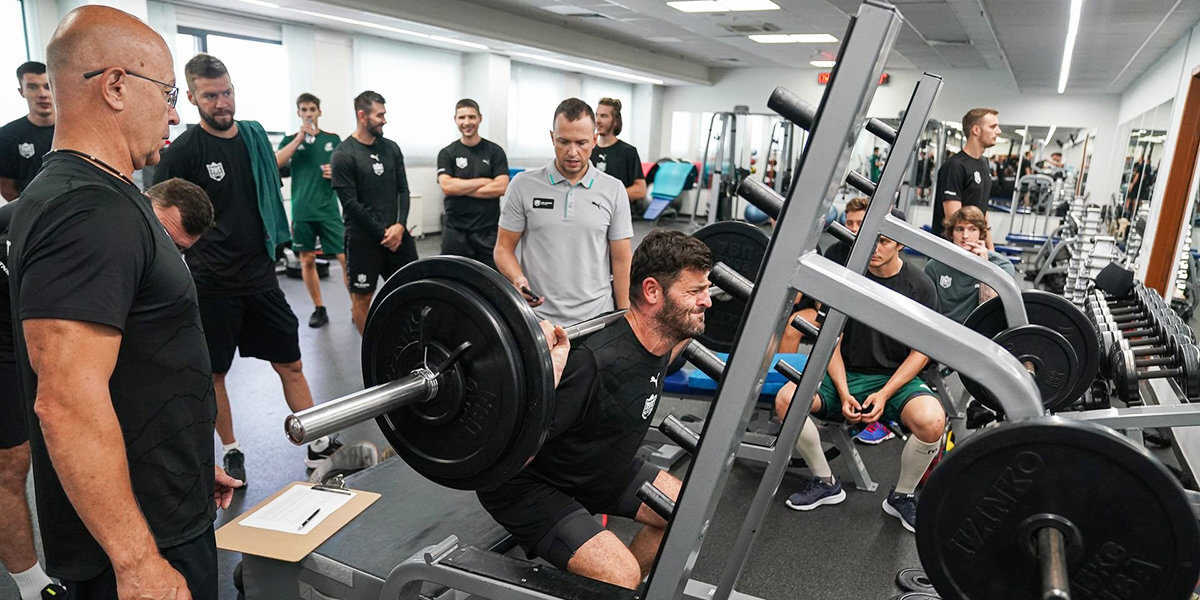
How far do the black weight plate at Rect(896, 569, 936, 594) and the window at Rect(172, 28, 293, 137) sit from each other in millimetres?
6072

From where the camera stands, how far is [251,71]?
6.62m

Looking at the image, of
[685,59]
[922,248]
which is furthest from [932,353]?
[685,59]

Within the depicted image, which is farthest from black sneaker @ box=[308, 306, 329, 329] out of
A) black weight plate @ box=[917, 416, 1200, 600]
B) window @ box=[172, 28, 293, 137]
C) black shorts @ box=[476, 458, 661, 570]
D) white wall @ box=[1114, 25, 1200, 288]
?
white wall @ box=[1114, 25, 1200, 288]

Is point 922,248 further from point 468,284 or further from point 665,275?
point 468,284

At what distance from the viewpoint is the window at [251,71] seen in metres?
6.15

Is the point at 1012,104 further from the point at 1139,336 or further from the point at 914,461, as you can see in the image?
the point at 914,461

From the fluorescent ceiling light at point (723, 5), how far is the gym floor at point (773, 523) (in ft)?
13.0

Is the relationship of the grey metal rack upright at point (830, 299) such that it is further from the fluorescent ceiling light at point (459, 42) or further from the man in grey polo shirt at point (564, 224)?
the fluorescent ceiling light at point (459, 42)

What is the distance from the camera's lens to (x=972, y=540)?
0.80m

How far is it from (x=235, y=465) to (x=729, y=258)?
1858 mm

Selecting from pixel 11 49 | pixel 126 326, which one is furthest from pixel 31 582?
pixel 11 49

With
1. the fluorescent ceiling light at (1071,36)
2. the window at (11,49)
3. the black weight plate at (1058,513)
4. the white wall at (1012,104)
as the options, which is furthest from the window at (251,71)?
the black weight plate at (1058,513)

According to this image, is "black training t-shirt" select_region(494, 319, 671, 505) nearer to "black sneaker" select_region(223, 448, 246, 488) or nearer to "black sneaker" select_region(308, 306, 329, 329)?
"black sneaker" select_region(223, 448, 246, 488)

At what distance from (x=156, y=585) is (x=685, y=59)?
1086 cm
